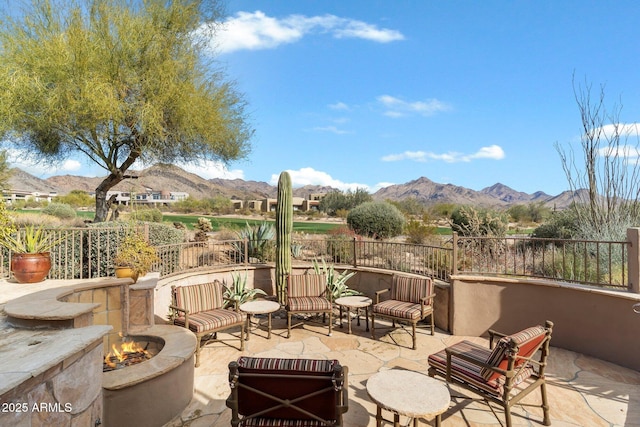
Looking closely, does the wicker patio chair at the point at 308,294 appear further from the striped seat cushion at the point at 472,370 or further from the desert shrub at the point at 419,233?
the desert shrub at the point at 419,233

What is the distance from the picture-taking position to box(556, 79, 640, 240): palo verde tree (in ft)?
21.0

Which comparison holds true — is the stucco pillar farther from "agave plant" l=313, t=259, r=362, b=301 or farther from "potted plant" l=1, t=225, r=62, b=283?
"potted plant" l=1, t=225, r=62, b=283

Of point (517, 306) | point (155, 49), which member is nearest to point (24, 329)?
point (517, 306)

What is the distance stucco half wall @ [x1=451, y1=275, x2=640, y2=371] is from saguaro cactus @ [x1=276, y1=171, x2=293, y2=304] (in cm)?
329

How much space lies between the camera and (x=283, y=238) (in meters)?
7.21

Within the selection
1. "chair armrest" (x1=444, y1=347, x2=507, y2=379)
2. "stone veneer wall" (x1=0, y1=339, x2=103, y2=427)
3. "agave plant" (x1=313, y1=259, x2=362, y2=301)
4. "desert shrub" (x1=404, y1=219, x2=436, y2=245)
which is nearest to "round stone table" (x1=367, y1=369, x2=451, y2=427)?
"chair armrest" (x1=444, y1=347, x2=507, y2=379)

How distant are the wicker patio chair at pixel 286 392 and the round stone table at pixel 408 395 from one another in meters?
0.43

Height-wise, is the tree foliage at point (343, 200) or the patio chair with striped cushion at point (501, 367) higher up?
the tree foliage at point (343, 200)

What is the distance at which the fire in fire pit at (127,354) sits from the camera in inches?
142

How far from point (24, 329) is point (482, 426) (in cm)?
415

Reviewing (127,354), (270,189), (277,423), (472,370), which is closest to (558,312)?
(472,370)

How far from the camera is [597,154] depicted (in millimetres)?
6625

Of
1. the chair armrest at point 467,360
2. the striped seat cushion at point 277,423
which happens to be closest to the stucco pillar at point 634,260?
the chair armrest at point 467,360

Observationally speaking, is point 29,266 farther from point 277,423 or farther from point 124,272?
point 277,423
